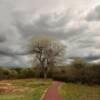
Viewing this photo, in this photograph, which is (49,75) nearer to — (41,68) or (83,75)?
(41,68)

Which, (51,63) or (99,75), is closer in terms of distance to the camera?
(99,75)

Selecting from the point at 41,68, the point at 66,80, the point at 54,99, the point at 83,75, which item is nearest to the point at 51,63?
the point at 41,68

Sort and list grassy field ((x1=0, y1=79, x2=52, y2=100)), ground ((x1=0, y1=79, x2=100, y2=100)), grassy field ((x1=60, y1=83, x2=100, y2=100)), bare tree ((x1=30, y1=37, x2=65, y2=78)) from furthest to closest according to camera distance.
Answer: bare tree ((x1=30, y1=37, x2=65, y2=78))
grassy field ((x1=0, y1=79, x2=52, y2=100))
ground ((x1=0, y1=79, x2=100, y2=100))
grassy field ((x1=60, y1=83, x2=100, y2=100))

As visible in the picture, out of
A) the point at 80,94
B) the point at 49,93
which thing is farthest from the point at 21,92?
the point at 80,94

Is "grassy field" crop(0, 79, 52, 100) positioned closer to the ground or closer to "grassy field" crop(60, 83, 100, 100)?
the ground

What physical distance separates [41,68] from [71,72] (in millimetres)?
16835

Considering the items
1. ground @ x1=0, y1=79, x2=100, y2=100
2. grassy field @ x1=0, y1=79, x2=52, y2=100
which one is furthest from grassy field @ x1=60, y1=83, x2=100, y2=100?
grassy field @ x1=0, y1=79, x2=52, y2=100

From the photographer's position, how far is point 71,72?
63.0 meters

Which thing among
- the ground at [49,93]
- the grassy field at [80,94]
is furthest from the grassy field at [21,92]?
the grassy field at [80,94]

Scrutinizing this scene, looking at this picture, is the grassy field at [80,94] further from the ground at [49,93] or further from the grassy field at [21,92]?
the grassy field at [21,92]

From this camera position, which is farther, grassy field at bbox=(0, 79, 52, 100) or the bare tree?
the bare tree

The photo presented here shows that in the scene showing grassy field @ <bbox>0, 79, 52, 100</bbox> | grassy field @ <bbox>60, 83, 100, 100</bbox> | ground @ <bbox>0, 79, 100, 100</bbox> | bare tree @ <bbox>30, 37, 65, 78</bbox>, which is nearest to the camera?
grassy field @ <bbox>60, 83, 100, 100</bbox>

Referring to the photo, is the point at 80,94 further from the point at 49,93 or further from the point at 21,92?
the point at 21,92

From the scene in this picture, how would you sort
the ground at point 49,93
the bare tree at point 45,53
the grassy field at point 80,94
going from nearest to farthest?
the grassy field at point 80,94 → the ground at point 49,93 → the bare tree at point 45,53
